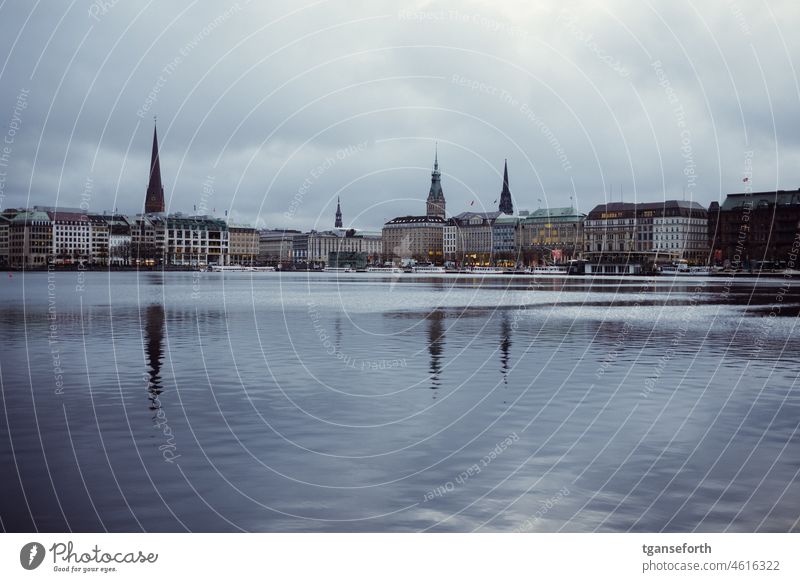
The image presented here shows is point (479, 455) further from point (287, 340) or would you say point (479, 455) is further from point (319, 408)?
point (287, 340)

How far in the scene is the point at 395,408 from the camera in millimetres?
20359

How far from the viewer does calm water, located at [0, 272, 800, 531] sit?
1223 centimetres

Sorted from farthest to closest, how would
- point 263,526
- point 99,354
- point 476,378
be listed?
point 99,354 < point 476,378 < point 263,526

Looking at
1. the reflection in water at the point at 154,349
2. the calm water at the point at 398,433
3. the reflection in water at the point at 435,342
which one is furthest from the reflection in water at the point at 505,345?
the reflection in water at the point at 154,349

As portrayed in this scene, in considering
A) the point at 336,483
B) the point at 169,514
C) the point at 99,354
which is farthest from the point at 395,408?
the point at 99,354

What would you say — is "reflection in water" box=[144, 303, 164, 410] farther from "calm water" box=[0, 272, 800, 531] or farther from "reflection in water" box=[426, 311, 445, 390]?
"reflection in water" box=[426, 311, 445, 390]

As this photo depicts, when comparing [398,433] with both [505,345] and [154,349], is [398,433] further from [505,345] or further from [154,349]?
[505,345]

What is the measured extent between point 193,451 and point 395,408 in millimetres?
5898

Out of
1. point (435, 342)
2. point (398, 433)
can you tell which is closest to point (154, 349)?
point (435, 342)

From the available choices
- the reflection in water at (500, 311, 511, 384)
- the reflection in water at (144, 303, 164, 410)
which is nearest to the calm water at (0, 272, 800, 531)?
the reflection in water at (144, 303, 164, 410)

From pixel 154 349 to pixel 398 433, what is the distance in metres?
17.0

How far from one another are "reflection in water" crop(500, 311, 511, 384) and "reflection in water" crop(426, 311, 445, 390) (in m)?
2.02

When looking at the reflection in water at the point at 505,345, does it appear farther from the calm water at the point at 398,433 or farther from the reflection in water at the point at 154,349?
the reflection in water at the point at 154,349

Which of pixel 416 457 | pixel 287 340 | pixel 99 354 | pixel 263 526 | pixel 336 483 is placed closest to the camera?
pixel 263 526
